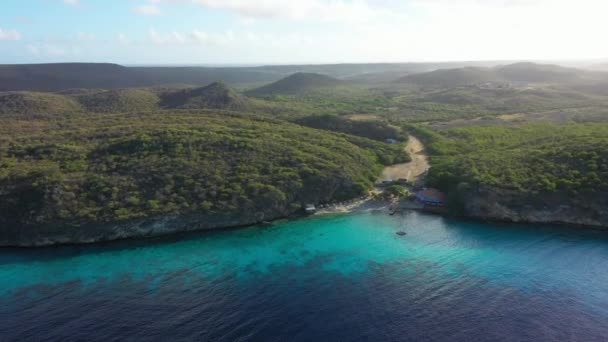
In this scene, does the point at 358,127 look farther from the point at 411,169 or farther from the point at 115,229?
the point at 115,229

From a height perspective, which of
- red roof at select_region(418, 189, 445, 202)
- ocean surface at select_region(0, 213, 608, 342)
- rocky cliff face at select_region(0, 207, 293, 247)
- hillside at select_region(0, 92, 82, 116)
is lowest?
ocean surface at select_region(0, 213, 608, 342)

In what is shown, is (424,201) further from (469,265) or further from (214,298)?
(214,298)

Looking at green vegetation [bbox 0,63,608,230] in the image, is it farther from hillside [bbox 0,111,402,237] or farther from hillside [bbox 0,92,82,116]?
hillside [bbox 0,92,82,116]

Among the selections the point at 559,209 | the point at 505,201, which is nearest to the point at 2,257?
the point at 505,201

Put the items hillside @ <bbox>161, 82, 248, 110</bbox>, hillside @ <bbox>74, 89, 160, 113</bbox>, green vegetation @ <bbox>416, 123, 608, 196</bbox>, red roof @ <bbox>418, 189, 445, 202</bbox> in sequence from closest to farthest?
green vegetation @ <bbox>416, 123, 608, 196</bbox>
red roof @ <bbox>418, 189, 445, 202</bbox>
hillside @ <bbox>74, 89, 160, 113</bbox>
hillside @ <bbox>161, 82, 248, 110</bbox>

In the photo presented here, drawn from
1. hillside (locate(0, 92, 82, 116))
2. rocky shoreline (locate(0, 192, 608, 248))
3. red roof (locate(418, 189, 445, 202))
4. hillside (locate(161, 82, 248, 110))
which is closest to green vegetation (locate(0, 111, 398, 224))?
rocky shoreline (locate(0, 192, 608, 248))

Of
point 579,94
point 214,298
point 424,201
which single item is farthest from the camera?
point 579,94
